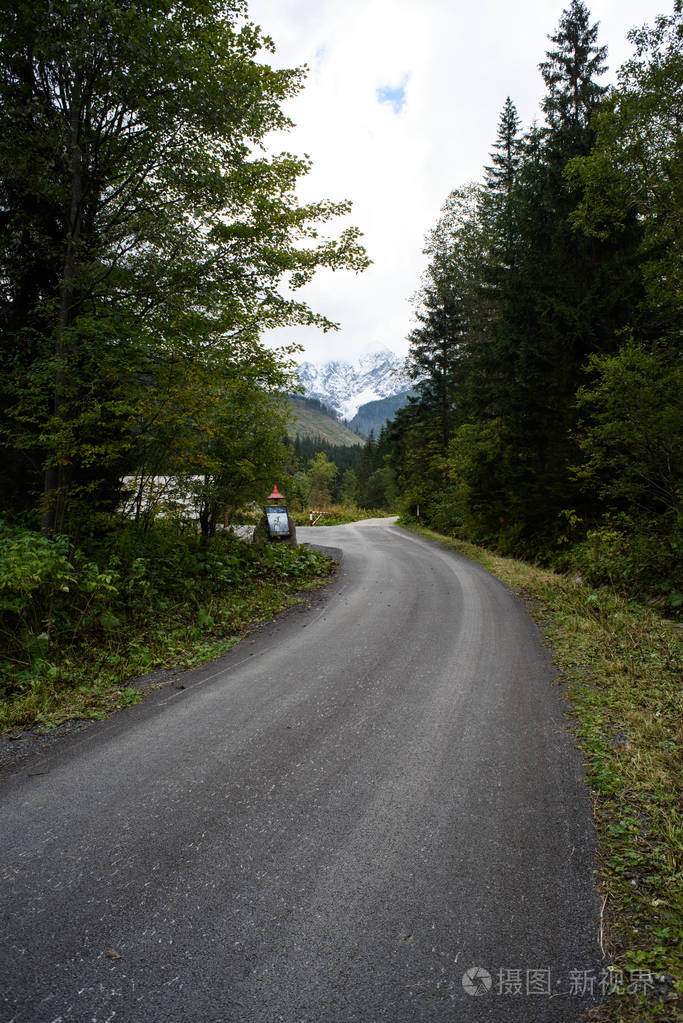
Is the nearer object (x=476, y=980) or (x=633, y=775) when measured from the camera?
(x=476, y=980)

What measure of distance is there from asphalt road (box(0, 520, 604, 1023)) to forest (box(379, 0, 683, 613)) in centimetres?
522

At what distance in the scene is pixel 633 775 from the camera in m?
3.16

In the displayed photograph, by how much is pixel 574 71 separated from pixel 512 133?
8543 mm

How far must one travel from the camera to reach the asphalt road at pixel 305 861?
1.84 m

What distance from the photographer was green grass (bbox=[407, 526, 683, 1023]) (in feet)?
6.36

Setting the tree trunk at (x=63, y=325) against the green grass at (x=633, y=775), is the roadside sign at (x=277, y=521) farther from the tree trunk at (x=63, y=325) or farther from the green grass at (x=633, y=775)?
the green grass at (x=633, y=775)

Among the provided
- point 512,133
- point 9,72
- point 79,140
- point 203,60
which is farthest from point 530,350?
point 512,133

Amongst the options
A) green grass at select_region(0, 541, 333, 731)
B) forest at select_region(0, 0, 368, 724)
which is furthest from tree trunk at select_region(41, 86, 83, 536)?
green grass at select_region(0, 541, 333, 731)

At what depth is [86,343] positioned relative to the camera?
18.3 ft

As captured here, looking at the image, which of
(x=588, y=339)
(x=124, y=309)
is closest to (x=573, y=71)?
(x=588, y=339)

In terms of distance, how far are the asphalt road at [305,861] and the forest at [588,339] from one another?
17.1ft

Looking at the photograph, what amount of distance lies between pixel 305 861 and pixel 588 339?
11090 millimetres

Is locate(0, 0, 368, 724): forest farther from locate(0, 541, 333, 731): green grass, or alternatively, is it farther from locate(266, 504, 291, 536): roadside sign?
locate(266, 504, 291, 536): roadside sign

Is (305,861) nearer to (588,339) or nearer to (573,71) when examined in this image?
(588,339)
